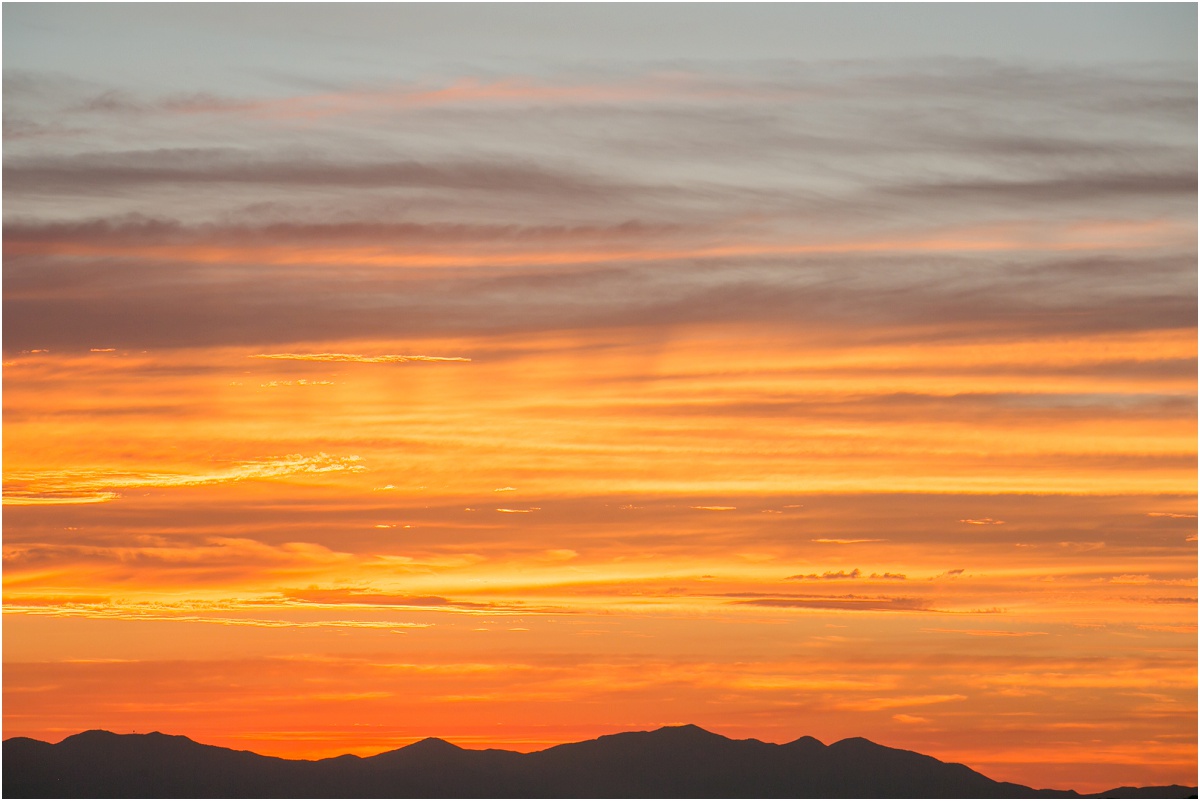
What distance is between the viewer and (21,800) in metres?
179

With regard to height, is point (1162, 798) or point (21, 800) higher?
point (21, 800)

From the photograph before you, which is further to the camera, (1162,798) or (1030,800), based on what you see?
(1030,800)

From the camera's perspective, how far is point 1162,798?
282ft

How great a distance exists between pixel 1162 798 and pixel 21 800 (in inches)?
5610

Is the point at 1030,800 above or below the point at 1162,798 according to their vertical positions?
above

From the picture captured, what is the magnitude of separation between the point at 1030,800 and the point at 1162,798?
107650mm

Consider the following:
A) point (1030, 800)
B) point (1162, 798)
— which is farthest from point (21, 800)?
point (1162, 798)

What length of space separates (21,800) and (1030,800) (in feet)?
419

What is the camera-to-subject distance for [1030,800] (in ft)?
615

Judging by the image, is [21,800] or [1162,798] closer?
[1162,798]

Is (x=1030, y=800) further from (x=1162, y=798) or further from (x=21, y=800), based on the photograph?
(x=21, y=800)
